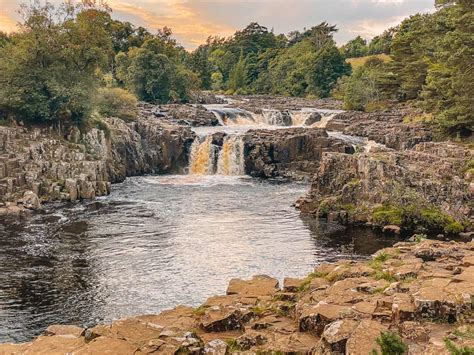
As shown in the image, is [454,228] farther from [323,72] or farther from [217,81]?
[217,81]

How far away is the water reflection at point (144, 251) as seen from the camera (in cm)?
2400

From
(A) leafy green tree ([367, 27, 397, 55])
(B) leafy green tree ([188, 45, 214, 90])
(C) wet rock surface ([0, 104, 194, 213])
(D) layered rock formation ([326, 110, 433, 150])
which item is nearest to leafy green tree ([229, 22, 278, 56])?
(B) leafy green tree ([188, 45, 214, 90])

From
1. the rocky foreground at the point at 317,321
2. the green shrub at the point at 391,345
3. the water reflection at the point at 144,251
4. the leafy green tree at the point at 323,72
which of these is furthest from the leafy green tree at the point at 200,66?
the green shrub at the point at 391,345

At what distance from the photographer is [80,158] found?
169 ft

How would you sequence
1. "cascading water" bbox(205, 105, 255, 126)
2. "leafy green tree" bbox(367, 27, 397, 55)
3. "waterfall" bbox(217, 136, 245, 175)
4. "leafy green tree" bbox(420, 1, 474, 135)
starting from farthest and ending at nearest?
"leafy green tree" bbox(367, 27, 397, 55)
"cascading water" bbox(205, 105, 255, 126)
"waterfall" bbox(217, 136, 245, 175)
"leafy green tree" bbox(420, 1, 474, 135)

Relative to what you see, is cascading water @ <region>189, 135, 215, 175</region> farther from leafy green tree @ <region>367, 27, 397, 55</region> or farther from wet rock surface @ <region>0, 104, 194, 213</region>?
leafy green tree @ <region>367, 27, 397, 55</region>

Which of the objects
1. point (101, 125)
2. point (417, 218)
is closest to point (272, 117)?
point (101, 125)

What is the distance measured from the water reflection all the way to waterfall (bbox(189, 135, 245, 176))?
12.2 metres

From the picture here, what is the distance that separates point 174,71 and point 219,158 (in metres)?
39.1

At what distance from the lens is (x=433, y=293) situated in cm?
1625

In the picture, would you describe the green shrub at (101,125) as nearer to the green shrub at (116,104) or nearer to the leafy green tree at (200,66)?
the green shrub at (116,104)

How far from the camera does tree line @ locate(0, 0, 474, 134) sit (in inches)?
A: 1997

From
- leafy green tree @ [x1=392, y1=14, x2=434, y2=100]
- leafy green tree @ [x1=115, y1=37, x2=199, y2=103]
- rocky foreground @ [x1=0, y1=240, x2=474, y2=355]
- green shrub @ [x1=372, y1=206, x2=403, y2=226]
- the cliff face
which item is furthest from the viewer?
leafy green tree @ [x1=115, y1=37, x2=199, y2=103]

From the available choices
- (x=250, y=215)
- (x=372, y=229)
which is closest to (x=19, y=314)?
(x=250, y=215)
